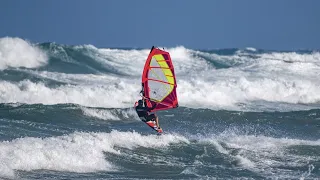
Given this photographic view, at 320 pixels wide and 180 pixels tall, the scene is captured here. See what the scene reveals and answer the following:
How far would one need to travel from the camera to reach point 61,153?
13.5m

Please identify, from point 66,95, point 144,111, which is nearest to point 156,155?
point 144,111

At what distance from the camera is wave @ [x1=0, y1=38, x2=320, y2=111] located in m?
25.8

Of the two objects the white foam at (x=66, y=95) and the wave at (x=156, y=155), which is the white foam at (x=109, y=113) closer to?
the white foam at (x=66, y=95)

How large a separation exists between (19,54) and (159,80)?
19.3 meters

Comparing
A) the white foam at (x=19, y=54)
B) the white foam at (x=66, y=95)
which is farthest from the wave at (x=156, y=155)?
the white foam at (x=19, y=54)

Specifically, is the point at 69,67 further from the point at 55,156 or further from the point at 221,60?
the point at 55,156

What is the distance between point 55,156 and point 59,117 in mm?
7166

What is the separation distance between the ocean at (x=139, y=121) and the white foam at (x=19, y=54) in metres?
0.07

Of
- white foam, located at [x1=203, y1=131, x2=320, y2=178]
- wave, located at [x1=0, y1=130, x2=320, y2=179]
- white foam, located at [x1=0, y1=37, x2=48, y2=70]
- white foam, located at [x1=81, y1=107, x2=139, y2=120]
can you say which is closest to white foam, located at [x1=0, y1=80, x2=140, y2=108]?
white foam, located at [x1=81, y1=107, x2=139, y2=120]

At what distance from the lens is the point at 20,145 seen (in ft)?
44.6

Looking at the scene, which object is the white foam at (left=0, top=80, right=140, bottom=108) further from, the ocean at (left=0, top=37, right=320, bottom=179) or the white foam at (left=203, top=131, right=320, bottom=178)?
the white foam at (left=203, top=131, right=320, bottom=178)

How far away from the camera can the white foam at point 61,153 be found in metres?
12.6

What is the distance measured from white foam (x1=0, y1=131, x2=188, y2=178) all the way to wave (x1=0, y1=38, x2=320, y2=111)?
899cm

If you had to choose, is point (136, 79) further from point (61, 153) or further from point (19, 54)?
point (61, 153)
